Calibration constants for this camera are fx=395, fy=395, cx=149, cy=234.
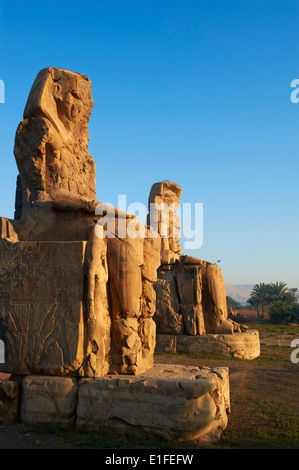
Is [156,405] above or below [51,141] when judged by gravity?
A: below

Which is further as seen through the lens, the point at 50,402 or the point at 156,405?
the point at 50,402

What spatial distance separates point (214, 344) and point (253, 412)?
386 centimetres

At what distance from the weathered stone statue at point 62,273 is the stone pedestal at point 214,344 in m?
4.07

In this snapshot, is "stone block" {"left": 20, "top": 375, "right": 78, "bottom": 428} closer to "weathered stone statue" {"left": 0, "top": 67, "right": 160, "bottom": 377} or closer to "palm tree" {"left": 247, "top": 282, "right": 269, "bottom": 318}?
"weathered stone statue" {"left": 0, "top": 67, "right": 160, "bottom": 377}

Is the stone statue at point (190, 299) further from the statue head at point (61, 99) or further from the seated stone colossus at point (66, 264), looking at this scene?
the statue head at point (61, 99)

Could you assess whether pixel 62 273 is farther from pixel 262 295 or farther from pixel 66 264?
pixel 262 295

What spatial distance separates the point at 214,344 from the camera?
8.42 meters

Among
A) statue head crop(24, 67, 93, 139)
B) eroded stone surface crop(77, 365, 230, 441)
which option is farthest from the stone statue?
eroded stone surface crop(77, 365, 230, 441)

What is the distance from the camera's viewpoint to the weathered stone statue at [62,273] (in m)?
3.88

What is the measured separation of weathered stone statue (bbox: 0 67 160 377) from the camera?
3.88 metres

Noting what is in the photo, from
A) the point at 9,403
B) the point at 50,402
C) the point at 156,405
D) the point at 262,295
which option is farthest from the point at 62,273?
the point at 262,295

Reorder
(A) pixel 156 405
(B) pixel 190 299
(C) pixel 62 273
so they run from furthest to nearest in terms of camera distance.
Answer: (B) pixel 190 299 < (C) pixel 62 273 < (A) pixel 156 405

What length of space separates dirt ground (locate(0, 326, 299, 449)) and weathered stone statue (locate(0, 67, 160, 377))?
63 centimetres
